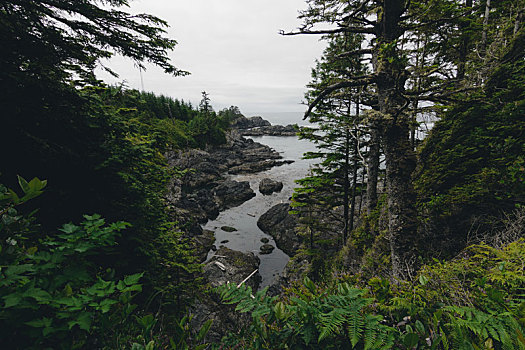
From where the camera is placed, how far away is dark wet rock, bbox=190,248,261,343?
792 cm

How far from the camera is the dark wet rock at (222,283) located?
312 inches

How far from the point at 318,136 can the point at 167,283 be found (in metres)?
8.60

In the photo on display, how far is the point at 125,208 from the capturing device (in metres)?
4.26

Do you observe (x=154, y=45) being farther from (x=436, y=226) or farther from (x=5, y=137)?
(x=436, y=226)

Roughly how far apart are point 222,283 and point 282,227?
802 cm

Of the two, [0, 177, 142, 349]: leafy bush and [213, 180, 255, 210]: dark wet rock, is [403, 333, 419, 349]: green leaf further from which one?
[213, 180, 255, 210]: dark wet rock

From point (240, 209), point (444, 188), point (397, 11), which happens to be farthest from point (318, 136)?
point (240, 209)

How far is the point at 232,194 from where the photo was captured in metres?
26.1

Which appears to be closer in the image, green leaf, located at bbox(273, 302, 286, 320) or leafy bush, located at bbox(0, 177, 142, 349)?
leafy bush, located at bbox(0, 177, 142, 349)

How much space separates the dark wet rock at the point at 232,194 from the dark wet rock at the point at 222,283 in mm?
10289

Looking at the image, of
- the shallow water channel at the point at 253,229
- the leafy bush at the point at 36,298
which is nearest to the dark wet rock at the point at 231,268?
the shallow water channel at the point at 253,229

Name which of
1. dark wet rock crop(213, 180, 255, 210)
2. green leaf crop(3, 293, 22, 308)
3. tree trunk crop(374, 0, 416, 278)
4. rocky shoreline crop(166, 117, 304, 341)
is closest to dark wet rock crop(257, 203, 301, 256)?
rocky shoreline crop(166, 117, 304, 341)

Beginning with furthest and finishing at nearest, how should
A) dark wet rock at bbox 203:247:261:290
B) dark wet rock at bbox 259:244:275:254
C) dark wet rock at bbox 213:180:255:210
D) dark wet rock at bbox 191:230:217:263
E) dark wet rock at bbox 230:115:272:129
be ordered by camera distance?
dark wet rock at bbox 230:115:272:129 < dark wet rock at bbox 213:180:255:210 < dark wet rock at bbox 259:244:275:254 < dark wet rock at bbox 191:230:217:263 < dark wet rock at bbox 203:247:261:290

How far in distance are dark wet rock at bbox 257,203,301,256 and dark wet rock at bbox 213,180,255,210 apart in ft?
19.8
